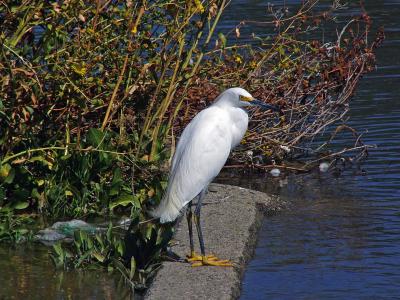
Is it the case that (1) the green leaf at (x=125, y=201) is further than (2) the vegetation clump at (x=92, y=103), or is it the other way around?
(1) the green leaf at (x=125, y=201)

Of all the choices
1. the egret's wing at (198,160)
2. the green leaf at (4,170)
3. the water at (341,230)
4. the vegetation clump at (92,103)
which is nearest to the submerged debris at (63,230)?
the vegetation clump at (92,103)

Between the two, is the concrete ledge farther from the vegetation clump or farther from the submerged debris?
the submerged debris

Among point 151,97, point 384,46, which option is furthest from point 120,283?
point 384,46

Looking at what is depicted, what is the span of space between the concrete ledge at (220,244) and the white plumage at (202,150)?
41cm

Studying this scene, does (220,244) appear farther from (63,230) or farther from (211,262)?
(63,230)

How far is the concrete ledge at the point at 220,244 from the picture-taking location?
579cm

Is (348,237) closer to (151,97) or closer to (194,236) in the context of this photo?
(194,236)

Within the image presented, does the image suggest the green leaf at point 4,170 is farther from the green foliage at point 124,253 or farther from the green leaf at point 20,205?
the green foliage at point 124,253

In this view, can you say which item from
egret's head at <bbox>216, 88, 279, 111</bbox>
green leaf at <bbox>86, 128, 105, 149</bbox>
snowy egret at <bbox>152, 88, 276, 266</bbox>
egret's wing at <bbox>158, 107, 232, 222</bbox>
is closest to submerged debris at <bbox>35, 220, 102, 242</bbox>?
green leaf at <bbox>86, 128, 105, 149</bbox>

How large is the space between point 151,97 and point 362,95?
4.03 metres

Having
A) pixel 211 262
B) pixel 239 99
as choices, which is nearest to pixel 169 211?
pixel 211 262

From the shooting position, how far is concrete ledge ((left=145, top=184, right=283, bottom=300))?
579cm

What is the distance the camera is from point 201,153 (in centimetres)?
652

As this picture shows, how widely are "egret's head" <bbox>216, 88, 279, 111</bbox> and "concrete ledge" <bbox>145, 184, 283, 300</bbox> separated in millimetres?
957
